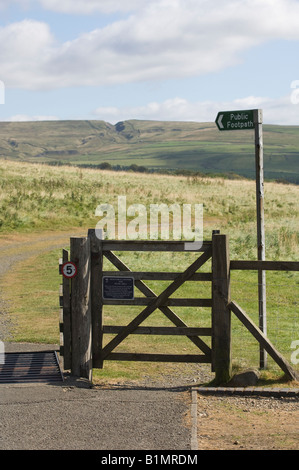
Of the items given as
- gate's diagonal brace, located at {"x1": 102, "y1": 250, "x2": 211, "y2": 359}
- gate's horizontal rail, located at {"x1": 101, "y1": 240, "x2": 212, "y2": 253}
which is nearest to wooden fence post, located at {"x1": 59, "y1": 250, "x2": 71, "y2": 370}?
gate's diagonal brace, located at {"x1": 102, "y1": 250, "x2": 211, "y2": 359}

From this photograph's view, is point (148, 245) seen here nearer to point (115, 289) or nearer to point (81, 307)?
point (115, 289)

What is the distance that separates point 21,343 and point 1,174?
3154 centimetres

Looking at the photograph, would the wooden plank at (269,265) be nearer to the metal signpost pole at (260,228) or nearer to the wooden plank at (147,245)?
the wooden plank at (147,245)

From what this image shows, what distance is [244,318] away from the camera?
328 inches

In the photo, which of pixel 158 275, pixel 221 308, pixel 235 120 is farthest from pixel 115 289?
pixel 235 120

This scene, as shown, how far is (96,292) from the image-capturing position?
8820 mm

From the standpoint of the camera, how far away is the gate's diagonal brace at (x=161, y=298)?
8477 mm

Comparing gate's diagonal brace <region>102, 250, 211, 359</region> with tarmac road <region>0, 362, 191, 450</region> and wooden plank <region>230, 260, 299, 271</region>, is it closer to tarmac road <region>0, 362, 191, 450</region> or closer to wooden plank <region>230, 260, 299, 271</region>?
wooden plank <region>230, 260, 299, 271</region>

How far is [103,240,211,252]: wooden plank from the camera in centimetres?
852

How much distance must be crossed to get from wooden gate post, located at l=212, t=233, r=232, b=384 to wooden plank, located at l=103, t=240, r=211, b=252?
0.20 metres

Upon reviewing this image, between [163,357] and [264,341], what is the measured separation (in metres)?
1.34
